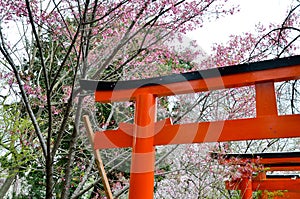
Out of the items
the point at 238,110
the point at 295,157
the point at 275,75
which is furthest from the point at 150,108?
the point at 295,157

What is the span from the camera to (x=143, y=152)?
71.6 inches

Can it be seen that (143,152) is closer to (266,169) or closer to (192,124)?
(192,124)

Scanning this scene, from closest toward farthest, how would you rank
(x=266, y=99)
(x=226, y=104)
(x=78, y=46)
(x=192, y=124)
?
(x=266, y=99), (x=192, y=124), (x=78, y=46), (x=226, y=104)

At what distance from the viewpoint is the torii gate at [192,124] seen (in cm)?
163

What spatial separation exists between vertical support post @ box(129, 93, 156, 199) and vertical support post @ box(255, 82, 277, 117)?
633mm

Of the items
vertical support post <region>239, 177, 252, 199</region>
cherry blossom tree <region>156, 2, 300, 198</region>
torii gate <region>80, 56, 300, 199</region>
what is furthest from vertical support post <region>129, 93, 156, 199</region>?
vertical support post <region>239, 177, 252, 199</region>

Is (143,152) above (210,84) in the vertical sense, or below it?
below

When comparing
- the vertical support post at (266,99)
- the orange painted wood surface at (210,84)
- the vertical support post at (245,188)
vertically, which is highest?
the orange painted wood surface at (210,84)

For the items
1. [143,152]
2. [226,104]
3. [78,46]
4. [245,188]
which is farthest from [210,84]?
[245,188]

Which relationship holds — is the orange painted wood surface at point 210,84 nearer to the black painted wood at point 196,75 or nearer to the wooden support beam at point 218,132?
the black painted wood at point 196,75

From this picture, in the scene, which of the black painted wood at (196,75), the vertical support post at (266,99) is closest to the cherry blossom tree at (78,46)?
the black painted wood at (196,75)

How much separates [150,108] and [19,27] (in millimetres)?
2546

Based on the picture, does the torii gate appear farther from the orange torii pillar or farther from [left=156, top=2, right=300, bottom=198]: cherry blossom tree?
the orange torii pillar

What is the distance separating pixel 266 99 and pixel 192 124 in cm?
44
